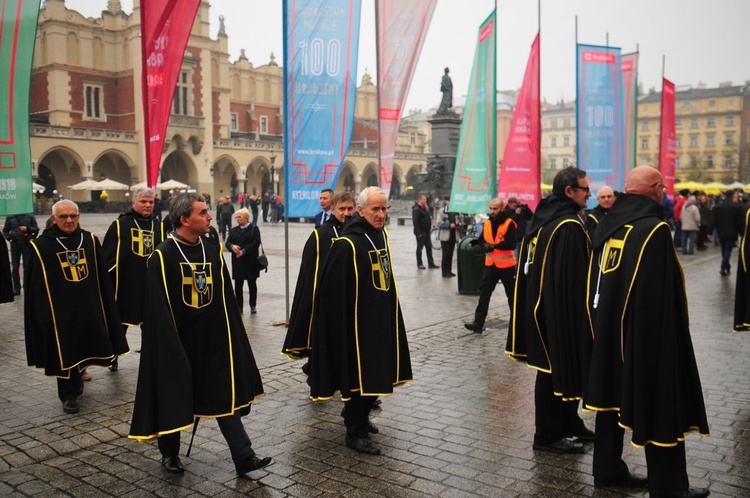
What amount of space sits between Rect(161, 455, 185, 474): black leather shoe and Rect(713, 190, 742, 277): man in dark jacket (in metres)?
14.3

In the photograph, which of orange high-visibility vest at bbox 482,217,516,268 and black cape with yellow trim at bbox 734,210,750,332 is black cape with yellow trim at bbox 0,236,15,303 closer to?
orange high-visibility vest at bbox 482,217,516,268

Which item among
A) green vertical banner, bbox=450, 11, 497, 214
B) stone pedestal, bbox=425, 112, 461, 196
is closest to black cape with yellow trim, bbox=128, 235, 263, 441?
green vertical banner, bbox=450, 11, 497, 214

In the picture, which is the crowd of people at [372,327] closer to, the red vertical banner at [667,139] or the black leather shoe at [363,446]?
the black leather shoe at [363,446]

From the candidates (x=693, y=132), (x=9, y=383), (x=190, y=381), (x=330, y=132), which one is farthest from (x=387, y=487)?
(x=693, y=132)

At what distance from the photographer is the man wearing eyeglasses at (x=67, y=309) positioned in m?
6.11

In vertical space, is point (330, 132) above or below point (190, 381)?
above

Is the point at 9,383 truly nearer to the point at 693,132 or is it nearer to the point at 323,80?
the point at 323,80

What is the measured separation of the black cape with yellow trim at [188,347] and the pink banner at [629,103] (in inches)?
529

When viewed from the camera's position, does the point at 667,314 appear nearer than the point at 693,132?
Yes

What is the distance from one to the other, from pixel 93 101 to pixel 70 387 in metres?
52.9

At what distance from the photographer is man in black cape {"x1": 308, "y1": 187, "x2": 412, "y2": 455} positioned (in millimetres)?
5047

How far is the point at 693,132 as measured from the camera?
329 ft

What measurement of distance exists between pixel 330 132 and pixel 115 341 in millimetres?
4084

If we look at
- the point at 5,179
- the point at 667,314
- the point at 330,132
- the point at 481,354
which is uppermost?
the point at 330,132
